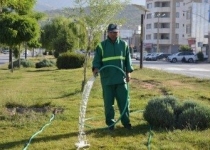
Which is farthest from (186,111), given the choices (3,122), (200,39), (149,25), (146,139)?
(149,25)

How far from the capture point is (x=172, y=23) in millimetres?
93750

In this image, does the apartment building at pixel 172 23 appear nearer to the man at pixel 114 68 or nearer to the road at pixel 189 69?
the road at pixel 189 69

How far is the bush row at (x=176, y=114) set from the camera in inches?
275

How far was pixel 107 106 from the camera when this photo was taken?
7.17m

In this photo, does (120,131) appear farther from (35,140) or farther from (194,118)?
(35,140)

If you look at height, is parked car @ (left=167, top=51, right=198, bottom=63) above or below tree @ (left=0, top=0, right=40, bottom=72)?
below

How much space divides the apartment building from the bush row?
227 feet

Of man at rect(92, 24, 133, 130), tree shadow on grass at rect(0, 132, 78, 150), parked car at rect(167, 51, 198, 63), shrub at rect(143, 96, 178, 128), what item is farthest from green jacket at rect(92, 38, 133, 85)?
parked car at rect(167, 51, 198, 63)

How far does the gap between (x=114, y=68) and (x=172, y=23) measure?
88832mm

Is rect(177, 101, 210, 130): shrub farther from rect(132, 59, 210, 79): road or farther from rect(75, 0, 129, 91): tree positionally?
rect(132, 59, 210, 79): road

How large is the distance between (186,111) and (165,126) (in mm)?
457

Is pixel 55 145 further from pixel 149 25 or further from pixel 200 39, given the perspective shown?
pixel 149 25

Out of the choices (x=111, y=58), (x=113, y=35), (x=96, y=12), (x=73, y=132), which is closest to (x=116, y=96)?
(x=111, y=58)

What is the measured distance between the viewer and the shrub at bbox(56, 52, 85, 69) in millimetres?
29219
